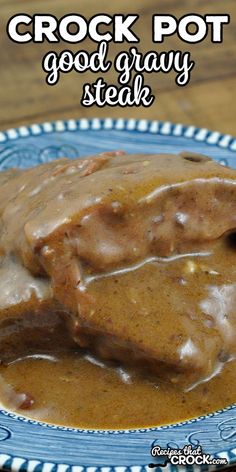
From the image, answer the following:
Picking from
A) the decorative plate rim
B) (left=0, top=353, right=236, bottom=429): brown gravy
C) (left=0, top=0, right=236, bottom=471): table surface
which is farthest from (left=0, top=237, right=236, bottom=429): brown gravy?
(left=0, top=0, right=236, bottom=471): table surface

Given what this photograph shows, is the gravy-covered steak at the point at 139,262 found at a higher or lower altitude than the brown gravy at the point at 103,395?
higher

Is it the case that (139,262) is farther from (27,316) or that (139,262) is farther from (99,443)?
(99,443)

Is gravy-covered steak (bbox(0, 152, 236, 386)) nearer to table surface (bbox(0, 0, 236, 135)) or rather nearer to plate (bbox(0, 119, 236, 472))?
plate (bbox(0, 119, 236, 472))

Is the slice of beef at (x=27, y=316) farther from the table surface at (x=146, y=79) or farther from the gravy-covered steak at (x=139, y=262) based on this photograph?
the table surface at (x=146, y=79)

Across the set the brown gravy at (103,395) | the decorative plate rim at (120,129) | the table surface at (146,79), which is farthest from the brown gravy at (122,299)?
the table surface at (146,79)

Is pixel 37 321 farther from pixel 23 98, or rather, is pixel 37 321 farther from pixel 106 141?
pixel 23 98

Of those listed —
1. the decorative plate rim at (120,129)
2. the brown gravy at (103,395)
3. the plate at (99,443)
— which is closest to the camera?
the plate at (99,443)
